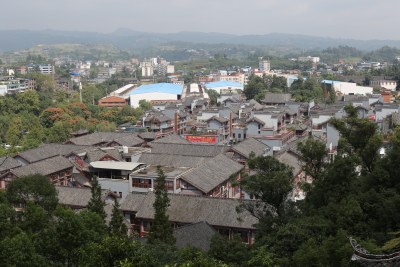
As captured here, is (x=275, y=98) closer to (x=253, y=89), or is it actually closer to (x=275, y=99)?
(x=275, y=99)

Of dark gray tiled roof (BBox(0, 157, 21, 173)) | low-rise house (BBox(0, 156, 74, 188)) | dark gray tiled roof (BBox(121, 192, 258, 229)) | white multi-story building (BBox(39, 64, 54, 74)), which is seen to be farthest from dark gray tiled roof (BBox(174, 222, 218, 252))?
white multi-story building (BBox(39, 64, 54, 74))

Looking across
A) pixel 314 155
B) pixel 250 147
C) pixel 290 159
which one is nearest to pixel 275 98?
pixel 250 147

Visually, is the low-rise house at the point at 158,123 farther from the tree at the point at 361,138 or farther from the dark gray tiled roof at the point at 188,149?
the tree at the point at 361,138

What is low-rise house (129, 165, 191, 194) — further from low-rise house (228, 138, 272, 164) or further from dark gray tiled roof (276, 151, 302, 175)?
dark gray tiled roof (276, 151, 302, 175)

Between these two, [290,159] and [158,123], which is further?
[158,123]

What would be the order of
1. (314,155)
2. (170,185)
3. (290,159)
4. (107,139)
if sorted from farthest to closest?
(107,139)
(290,159)
(170,185)
(314,155)

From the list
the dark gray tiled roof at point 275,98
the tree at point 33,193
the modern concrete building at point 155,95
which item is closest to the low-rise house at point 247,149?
the tree at point 33,193
